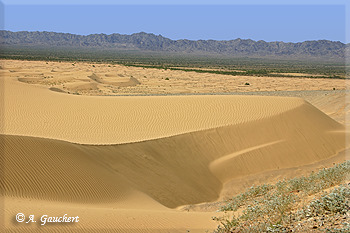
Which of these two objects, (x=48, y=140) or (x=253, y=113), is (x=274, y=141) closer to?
(x=253, y=113)

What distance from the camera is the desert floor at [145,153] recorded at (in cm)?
874

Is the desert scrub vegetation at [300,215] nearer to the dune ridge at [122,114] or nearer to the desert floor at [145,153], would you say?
the desert floor at [145,153]

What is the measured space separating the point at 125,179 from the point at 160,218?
425cm

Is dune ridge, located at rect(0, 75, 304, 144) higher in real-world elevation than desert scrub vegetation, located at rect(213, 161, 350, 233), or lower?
higher

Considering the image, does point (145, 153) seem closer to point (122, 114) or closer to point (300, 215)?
point (122, 114)

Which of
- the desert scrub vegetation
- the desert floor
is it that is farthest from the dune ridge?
the desert scrub vegetation

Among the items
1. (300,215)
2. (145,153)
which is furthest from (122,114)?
(300,215)

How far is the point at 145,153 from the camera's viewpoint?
14.8m

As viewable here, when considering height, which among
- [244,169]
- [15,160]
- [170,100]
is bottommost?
[244,169]

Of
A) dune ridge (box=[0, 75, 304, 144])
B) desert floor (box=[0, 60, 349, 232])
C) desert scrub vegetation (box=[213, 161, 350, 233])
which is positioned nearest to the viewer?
desert scrub vegetation (box=[213, 161, 350, 233])

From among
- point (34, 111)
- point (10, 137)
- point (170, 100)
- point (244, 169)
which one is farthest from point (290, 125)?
point (10, 137)

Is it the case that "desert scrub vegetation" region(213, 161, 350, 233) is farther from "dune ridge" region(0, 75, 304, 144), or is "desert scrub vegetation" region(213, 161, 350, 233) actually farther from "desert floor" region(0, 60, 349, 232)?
"dune ridge" region(0, 75, 304, 144)

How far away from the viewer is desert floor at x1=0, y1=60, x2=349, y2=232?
8.74m

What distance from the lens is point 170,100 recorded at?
22578 mm
